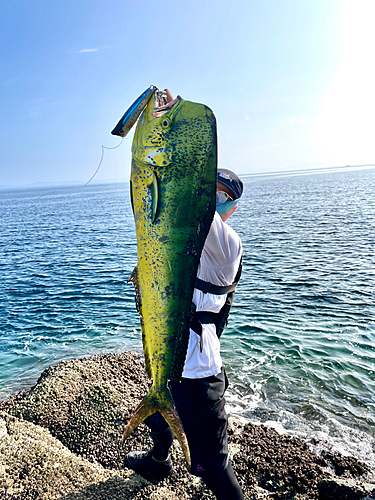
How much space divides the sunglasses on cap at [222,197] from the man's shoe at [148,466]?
325 cm

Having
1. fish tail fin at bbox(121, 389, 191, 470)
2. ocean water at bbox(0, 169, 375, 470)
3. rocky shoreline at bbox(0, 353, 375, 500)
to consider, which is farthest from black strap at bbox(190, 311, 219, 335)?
ocean water at bbox(0, 169, 375, 470)

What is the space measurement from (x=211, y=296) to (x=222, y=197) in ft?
3.07

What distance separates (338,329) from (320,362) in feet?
7.20

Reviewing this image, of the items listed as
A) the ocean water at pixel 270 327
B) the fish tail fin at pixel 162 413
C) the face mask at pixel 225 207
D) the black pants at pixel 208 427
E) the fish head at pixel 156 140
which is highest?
the fish head at pixel 156 140

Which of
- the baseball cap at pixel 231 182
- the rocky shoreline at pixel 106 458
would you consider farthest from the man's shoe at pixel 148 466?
the baseball cap at pixel 231 182

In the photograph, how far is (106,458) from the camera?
5.28 meters

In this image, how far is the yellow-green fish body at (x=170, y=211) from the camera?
2191 mm

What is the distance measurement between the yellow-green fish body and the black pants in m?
0.79

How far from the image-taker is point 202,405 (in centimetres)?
338

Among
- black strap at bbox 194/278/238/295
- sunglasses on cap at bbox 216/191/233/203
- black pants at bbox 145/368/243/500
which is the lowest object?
black pants at bbox 145/368/243/500

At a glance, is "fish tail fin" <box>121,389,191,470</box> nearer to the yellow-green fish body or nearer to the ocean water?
the yellow-green fish body

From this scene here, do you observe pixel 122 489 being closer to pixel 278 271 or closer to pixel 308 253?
pixel 278 271

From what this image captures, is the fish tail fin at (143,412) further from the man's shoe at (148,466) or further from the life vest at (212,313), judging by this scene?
the man's shoe at (148,466)

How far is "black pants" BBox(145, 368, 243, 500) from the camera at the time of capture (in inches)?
133
